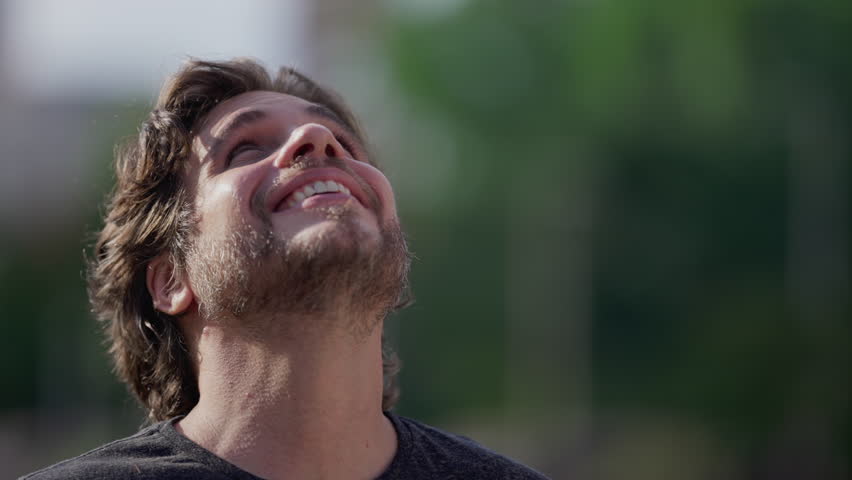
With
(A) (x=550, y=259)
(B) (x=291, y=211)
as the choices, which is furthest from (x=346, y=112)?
(A) (x=550, y=259)

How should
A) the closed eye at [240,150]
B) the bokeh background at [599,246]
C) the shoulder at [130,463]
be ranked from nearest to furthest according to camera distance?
1. the shoulder at [130,463]
2. the closed eye at [240,150]
3. the bokeh background at [599,246]

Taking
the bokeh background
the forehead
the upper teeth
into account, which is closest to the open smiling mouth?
the upper teeth

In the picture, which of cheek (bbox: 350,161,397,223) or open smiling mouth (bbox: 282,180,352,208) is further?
cheek (bbox: 350,161,397,223)

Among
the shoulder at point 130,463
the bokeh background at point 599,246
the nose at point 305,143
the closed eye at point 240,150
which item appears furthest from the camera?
the bokeh background at point 599,246

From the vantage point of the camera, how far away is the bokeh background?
1802 cm

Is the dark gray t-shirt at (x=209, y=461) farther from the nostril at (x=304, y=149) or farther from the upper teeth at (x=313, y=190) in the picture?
the nostril at (x=304, y=149)

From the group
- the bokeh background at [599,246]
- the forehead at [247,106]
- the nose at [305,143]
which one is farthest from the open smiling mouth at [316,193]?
the bokeh background at [599,246]

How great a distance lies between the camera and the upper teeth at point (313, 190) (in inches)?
122

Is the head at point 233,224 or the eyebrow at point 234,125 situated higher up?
the eyebrow at point 234,125

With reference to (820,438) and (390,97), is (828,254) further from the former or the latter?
(390,97)

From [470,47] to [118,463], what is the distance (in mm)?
25104

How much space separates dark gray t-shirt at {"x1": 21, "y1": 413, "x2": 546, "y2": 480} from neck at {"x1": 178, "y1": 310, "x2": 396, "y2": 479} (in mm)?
52

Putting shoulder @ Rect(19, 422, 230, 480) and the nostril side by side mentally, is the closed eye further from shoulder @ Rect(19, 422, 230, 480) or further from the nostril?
shoulder @ Rect(19, 422, 230, 480)

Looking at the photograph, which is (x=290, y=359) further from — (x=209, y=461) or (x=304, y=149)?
(x=304, y=149)
